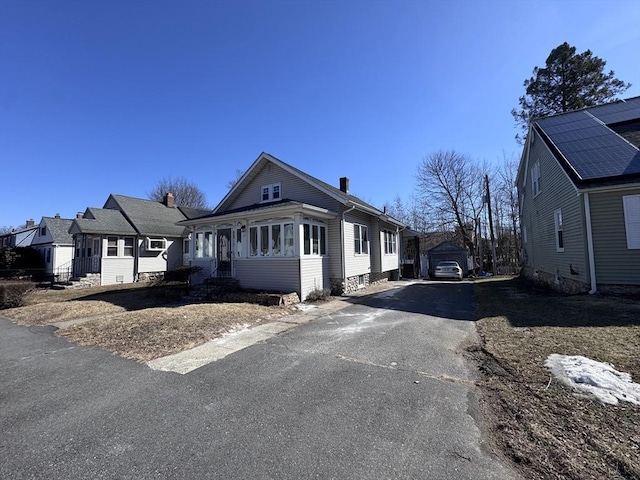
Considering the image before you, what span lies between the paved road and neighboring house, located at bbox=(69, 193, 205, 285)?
53.4 feet

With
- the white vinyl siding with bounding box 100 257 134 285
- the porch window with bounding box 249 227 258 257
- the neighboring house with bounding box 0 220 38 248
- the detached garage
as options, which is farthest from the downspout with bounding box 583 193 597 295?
the neighboring house with bounding box 0 220 38 248

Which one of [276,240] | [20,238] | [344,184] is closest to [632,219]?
[276,240]

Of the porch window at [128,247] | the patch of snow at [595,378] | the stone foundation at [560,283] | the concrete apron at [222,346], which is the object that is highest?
→ the porch window at [128,247]

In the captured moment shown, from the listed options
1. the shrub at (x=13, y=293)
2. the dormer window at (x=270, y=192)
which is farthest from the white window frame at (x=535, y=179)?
the shrub at (x=13, y=293)

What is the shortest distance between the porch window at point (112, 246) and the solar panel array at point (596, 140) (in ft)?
83.1

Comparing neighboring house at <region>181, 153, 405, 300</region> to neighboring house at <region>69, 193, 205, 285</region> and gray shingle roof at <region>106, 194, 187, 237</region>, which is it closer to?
neighboring house at <region>69, 193, 205, 285</region>

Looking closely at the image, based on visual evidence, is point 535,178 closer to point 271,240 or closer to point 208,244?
point 271,240

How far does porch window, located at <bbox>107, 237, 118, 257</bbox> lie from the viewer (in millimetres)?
20705

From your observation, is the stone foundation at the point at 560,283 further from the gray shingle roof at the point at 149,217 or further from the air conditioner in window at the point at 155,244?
the air conditioner in window at the point at 155,244

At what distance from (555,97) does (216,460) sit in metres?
33.1

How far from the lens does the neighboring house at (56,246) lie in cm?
2252

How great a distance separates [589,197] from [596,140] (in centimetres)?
361

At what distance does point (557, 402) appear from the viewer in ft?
11.5

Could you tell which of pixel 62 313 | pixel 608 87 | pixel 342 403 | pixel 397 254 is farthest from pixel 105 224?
pixel 608 87
